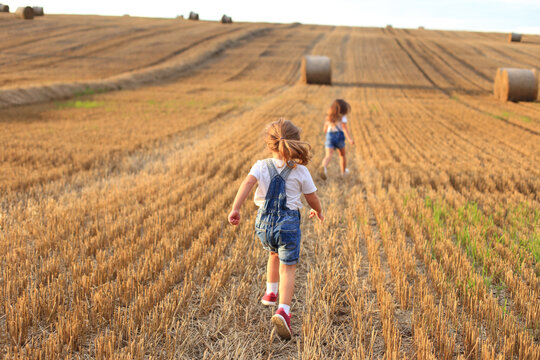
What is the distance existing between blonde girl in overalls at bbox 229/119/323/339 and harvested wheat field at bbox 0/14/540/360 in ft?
0.55

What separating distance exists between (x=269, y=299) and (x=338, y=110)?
429 centimetres

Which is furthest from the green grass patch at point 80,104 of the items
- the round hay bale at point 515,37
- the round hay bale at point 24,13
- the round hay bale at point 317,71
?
the round hay bale at point 515,37

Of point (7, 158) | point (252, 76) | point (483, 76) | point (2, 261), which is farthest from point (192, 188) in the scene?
point (483, 76)

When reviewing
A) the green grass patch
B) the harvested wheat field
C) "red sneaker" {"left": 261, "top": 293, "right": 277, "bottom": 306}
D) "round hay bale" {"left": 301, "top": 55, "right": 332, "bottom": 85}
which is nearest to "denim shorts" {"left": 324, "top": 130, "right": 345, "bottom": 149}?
the harvested wheat field

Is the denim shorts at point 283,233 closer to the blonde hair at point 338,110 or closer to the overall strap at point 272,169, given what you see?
the overall strap at point 272,169

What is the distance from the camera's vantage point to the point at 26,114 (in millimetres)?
13148

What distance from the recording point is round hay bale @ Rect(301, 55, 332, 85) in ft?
83.0

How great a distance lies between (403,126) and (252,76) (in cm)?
1722

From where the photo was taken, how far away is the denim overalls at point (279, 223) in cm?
284

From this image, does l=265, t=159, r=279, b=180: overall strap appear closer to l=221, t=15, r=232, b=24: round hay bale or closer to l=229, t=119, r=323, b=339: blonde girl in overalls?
l=229, t=119, r=323, b=339: blonde girl in overalls

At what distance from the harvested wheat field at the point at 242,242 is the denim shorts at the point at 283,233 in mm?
458

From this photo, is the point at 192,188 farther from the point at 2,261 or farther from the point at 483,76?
the point at 483,76

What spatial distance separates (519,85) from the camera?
764 inches

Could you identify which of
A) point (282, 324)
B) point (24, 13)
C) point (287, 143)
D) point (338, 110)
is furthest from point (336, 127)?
point (24, 13)
